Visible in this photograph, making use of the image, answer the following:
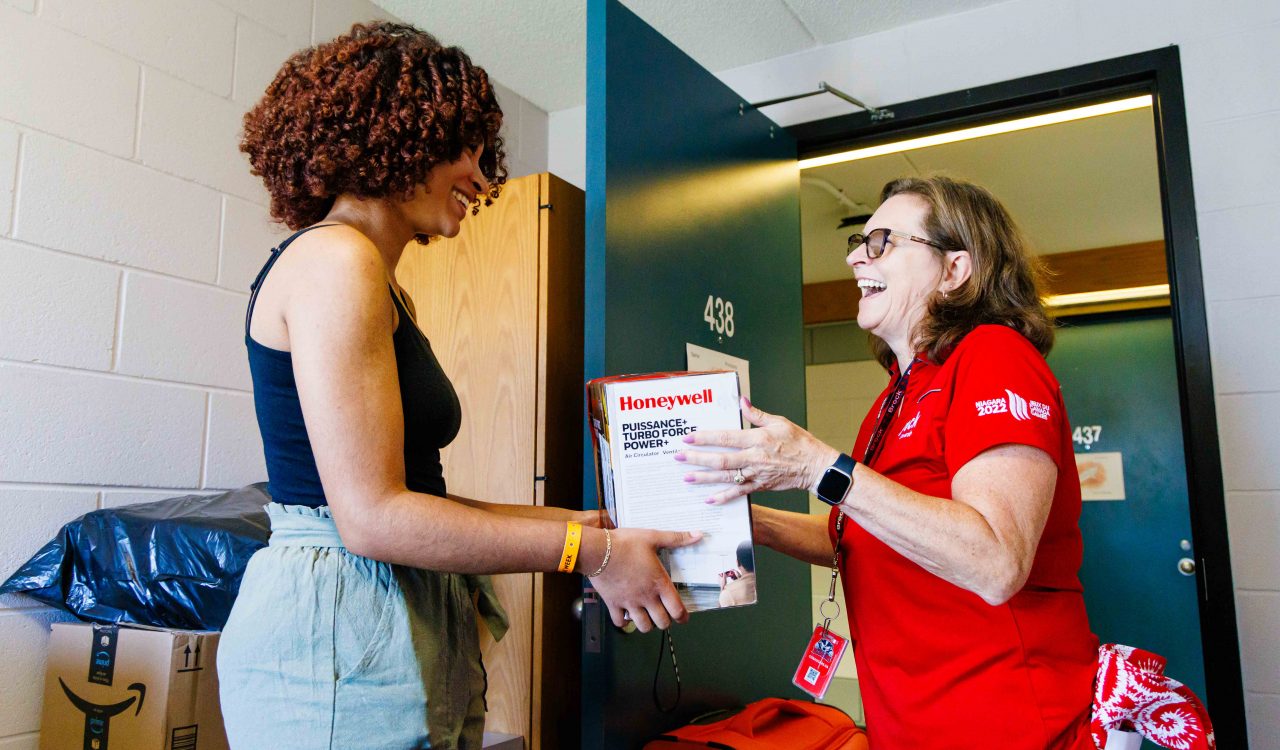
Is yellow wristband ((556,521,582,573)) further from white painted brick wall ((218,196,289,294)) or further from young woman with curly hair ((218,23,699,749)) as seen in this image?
white painted brick wall ((218,196,289,294))

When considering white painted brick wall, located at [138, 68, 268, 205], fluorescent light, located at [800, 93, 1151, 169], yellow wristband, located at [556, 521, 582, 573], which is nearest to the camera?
yellow wristband, located at [556, 521, 582, 573]

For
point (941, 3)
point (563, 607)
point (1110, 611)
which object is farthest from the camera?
point (1110, 611)

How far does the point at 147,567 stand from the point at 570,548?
979 millimetres

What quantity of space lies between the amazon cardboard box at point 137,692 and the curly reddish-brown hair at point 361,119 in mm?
808

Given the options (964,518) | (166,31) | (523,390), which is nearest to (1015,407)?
(964,518)

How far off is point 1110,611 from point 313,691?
13.2 feet

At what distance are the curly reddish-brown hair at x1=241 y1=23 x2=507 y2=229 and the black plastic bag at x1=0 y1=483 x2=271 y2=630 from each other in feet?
2.37

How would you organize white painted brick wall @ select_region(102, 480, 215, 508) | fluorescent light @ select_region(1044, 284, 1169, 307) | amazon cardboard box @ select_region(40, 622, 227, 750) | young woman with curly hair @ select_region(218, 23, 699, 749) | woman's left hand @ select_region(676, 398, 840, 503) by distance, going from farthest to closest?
fluorescent light @ select_region(1044, 284, 1169, 307), white painted brick wall @ select_region(102, 480, 215, 508), amazon cardboard box @ select_region(40, 622, 227, 750), woman's left hand @ select_region(676, 398, 840, 503), young woman with curly hair @ select_region(218, 23, 699, 749)

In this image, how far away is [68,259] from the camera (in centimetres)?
182

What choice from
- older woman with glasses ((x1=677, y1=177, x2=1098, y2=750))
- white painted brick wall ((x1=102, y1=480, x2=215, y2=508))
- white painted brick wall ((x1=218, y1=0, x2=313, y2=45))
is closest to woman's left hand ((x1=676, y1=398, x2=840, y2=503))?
older woman with glasses ((x1=677, y1=177, x2=1098, y2=750))

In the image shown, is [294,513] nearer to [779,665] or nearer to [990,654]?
[990,654]

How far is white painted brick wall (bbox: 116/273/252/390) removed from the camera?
1931 mm

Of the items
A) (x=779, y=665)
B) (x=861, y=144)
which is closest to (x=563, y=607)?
(x=779, y=665)

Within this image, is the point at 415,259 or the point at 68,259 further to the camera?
the point at 415,259
